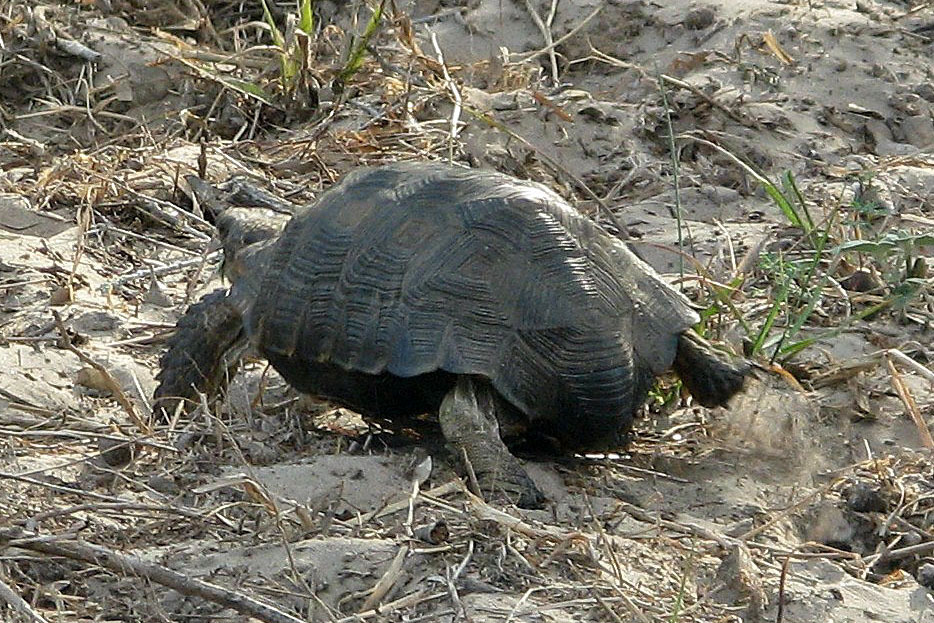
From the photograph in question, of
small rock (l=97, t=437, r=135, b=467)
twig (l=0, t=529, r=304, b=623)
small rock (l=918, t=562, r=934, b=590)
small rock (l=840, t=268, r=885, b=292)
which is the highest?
twig (l=0, t=529, r=304, b=623)

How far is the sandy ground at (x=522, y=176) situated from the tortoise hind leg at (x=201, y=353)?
0.11 metres

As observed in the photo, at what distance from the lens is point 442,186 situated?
4.19 m

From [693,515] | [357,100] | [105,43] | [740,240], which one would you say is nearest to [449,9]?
[357,100]

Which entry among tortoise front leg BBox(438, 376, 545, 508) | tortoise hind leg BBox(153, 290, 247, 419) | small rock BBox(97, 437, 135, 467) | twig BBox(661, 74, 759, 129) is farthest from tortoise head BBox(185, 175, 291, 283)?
twig BBox(661, 74, 759, 129)

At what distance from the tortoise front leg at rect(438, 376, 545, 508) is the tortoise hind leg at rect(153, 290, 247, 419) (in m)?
0.93

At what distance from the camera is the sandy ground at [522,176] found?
323 cm

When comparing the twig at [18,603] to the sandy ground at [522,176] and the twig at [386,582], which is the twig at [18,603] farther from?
the twig at [386,582]

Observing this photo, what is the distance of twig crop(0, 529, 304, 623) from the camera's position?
2.80 meters

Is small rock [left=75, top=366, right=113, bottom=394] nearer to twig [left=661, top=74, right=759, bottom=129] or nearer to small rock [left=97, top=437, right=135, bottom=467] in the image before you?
small rock [left=97, top=437, right=135, bottom=467]

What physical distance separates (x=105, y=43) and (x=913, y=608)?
17.8 ft

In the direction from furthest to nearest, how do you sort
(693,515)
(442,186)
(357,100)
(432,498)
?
(357,100)
(442,186)
(693,515)
(432,498)

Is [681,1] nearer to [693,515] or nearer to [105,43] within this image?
[105,43]

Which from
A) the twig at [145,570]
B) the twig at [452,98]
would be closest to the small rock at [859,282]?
the twig at [452,98]

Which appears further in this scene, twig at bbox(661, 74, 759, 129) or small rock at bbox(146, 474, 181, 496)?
twig at bbox(661, 74, 759, 129)
